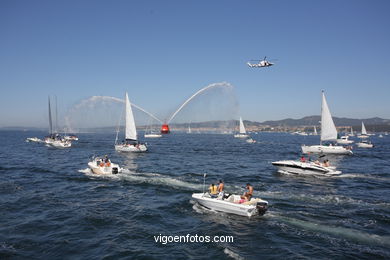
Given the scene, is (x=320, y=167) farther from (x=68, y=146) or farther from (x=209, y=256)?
(x=68, y=146)

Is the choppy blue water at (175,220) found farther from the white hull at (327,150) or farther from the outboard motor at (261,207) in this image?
the white hull at (327,150)

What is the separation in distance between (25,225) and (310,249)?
799 inches

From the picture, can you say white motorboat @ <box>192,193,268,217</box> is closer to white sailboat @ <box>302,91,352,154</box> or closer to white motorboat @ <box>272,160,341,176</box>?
white motorboat @ <box>272,160,341,176</box>

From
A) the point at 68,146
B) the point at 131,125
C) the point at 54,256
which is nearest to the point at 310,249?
the point at 54,256

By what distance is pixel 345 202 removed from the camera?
28.7 metres

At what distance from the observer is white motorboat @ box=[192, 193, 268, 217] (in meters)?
23.0

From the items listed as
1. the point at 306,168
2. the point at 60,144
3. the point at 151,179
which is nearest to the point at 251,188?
the point at 151,179

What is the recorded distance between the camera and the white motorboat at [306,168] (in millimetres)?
42719

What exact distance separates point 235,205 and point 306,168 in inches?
950

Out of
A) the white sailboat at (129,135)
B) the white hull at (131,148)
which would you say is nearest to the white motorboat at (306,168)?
the white hull at (131,148)

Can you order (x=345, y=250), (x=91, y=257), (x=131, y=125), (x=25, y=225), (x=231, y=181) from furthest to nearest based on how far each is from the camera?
(x=131, y=125), (x=231, y=181), (x=25, y=225), (x=345, y=250), (x=91, y=257)

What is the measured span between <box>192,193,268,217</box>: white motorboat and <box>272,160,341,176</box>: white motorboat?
73.2ft

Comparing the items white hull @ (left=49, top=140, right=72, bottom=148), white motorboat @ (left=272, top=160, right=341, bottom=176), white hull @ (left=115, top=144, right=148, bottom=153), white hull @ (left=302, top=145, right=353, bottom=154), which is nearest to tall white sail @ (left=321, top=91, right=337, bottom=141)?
white hull @ (left=302, top=145, right=353, bottom=154)

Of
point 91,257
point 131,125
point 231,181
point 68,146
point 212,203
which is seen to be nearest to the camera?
point 91,257
